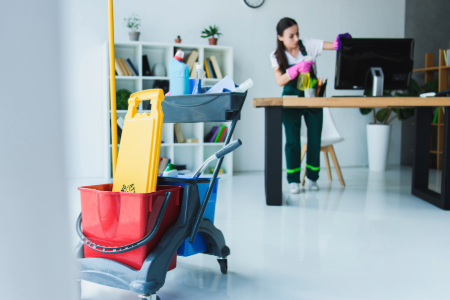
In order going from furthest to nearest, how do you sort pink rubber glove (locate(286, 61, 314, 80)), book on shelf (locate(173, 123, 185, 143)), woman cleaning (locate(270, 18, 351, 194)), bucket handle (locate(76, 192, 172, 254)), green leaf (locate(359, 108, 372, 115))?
green leaf (locate(359, 108, 372, 115)), book on shelf (locate(173, 123, 185, 143)), woman cleaning (locate(270, 18, 351, 194)), pink rubber glove (locate(286, 61, 314, 80)), bucket handle (locate(76, 192, 172, 254))

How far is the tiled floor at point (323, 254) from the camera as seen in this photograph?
1285mm

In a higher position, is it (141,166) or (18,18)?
(18,18)

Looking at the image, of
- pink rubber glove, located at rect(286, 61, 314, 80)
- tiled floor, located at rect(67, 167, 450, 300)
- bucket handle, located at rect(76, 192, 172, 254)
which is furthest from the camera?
pink rubber glove, located at rect(286, 61, 314, 80)

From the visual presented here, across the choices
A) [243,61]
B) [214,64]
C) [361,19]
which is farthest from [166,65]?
[361,19]

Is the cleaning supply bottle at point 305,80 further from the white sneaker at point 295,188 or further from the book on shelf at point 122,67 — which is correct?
the book on shelf at point 122,67

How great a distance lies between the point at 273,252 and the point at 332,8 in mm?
4174

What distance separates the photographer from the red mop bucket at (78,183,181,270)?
1.09 m

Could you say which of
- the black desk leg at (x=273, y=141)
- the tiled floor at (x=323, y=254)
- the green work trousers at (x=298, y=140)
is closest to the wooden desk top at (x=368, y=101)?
the black desk leg at (x=273, y=141)

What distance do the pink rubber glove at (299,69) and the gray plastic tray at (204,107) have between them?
1.56 m

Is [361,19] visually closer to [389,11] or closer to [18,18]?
[389,11]

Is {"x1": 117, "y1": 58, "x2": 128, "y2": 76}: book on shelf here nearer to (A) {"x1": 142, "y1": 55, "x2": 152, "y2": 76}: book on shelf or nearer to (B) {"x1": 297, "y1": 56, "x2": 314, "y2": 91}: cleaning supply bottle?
(A) {"x1": 142, "y1": 55, "x2": 152, "y2": 76}: book on shelf

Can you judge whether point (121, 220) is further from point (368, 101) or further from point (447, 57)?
point (447, 57)

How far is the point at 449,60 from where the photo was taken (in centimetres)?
467

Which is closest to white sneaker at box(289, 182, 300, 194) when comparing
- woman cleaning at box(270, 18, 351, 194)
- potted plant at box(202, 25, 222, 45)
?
woman cleaning at box(270, 18, 351, 194)
